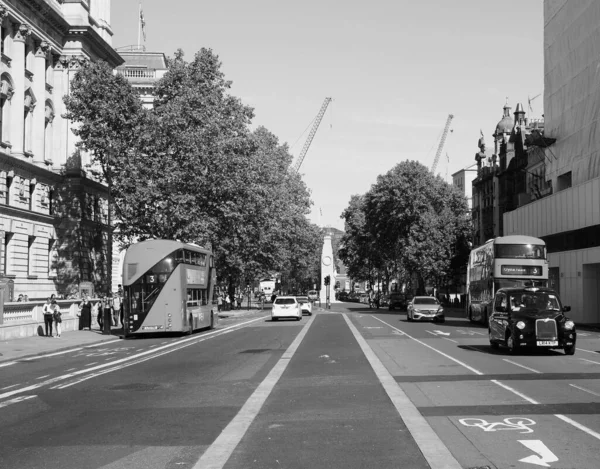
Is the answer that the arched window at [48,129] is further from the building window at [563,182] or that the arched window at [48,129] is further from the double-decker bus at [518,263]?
the building window at [563,182]

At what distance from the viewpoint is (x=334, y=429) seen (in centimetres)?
1048

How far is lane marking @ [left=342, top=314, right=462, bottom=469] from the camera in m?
8.37

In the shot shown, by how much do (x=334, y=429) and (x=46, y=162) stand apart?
159ft

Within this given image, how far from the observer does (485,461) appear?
845cm

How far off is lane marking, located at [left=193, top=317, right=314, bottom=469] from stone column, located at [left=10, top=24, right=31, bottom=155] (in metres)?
37.8

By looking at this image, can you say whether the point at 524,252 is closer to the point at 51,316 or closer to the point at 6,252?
the point at 51,316

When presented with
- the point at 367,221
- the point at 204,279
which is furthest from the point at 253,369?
the point at 367,221

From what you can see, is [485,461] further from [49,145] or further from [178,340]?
[49,145]

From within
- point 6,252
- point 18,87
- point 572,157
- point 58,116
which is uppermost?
point 18,87

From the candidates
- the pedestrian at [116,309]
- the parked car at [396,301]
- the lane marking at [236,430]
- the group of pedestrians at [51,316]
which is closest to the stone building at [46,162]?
the pedestrian at [116,309]

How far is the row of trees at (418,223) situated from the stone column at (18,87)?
4457 cm

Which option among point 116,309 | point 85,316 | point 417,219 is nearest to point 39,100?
point 116,309

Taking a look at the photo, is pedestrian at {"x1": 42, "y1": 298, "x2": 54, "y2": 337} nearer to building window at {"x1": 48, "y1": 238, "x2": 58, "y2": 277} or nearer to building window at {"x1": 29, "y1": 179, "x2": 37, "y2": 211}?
building window at {"x1": 29, "y1": 179, "x2": 37, "y2": 211}

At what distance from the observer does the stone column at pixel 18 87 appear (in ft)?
165
